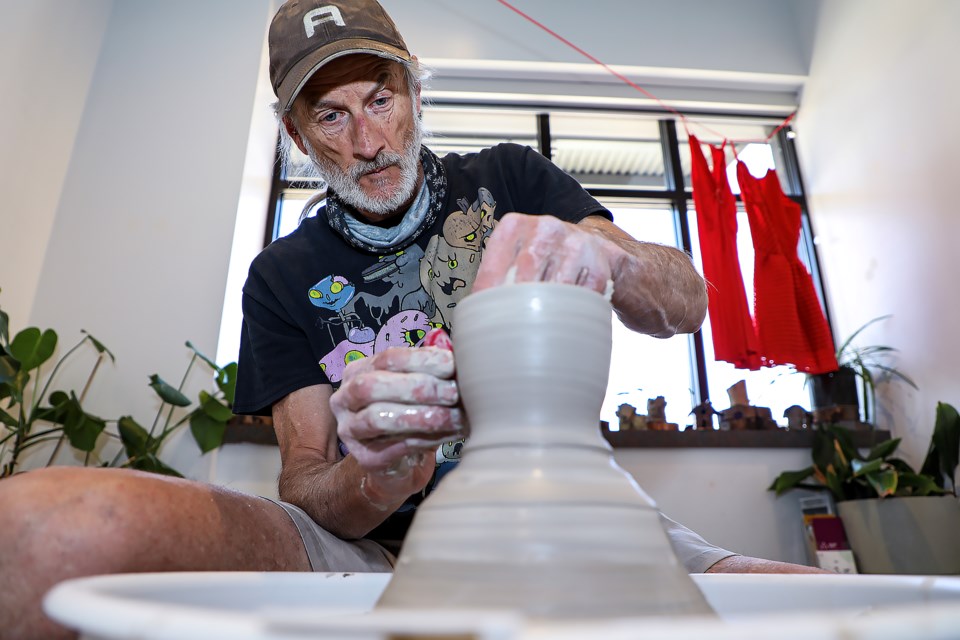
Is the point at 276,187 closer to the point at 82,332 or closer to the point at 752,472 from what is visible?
the point at 82,332

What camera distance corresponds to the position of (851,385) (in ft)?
9.39

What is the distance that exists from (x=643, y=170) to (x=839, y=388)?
1.61 m

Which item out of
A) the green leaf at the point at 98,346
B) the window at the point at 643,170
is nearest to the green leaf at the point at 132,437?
the green leaf at the point at 98,346

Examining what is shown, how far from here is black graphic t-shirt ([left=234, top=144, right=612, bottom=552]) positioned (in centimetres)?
121

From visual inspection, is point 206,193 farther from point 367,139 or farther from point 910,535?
point 910,535

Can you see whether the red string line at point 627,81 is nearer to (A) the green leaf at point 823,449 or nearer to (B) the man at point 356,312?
(A) the green leaf at point 823,449

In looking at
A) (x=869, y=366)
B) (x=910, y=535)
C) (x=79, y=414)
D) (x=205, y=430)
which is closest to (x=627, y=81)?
(x=869, y=366)

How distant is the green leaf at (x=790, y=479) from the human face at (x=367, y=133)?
2.09 meters

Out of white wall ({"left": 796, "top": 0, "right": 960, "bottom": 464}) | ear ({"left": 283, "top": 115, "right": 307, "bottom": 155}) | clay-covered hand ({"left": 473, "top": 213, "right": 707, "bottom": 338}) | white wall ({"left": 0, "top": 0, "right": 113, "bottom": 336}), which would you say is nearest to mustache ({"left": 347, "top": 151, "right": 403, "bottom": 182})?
ear ({"left": 283, "top": 115, "right": 307, "bottom": 155})

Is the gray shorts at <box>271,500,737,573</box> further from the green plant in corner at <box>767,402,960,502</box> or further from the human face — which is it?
the green plant in corner at <box>767,402,960,502</box>

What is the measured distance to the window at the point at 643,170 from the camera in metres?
3.25

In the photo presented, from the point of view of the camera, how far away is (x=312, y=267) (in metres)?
1.28

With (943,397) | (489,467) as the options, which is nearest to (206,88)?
(489,467)

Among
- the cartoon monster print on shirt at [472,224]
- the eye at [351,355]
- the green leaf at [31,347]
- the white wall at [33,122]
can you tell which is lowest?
the eye at [351,355]
